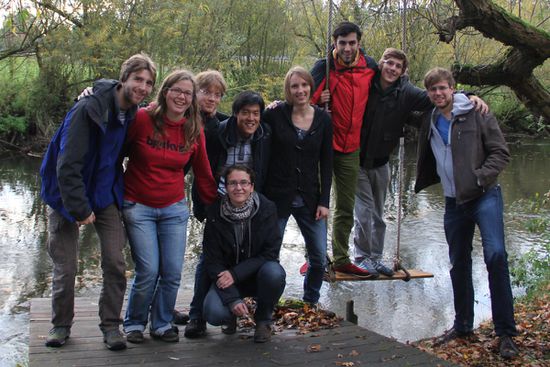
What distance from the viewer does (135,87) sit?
3.90m

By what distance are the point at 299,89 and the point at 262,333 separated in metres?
1.76

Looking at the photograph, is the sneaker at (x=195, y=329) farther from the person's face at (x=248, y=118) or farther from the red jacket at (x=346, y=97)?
the red jacket at (x=346, y=97)

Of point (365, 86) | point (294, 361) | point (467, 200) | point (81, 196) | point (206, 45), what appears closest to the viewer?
point (81, 196)

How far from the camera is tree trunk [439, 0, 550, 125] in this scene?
469 centimetres

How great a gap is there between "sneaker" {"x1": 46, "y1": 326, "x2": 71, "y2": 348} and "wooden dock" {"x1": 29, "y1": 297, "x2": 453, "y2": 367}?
0.04 m

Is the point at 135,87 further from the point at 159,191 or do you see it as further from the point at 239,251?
the point at 239,251

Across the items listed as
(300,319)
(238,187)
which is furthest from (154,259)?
(300,319)

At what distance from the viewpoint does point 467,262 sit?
484 cm

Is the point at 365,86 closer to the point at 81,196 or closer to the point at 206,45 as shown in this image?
the point at 81,196

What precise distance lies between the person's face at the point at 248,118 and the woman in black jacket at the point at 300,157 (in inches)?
11.9

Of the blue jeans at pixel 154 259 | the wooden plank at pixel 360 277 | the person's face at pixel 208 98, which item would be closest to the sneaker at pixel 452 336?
the wooden plank at pixel 360 277

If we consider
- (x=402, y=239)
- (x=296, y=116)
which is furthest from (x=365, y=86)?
(x=402, y=239)

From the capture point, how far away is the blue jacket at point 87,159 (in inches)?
147

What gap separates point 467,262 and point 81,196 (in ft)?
9.36
